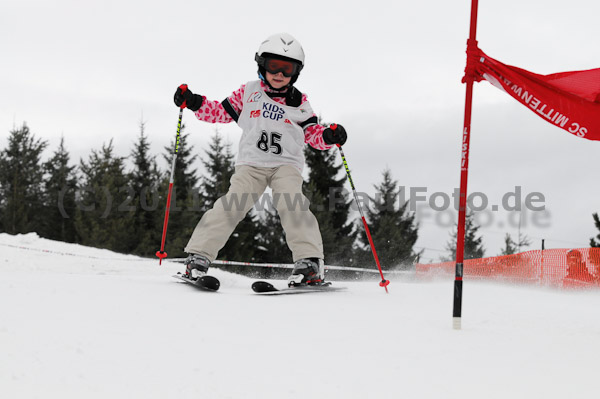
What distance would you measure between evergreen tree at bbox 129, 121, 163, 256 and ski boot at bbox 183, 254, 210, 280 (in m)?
26.9

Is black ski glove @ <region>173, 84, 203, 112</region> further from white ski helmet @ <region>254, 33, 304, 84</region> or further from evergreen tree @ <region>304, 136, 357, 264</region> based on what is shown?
evergreen tree @ <region>304, 136, 357, 264</region>

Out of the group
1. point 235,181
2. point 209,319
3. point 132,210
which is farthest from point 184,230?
point 209,319

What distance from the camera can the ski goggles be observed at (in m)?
4.84

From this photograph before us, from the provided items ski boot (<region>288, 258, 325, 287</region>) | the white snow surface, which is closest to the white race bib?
ski boot (<region>288, 258, 325, 287</region>)

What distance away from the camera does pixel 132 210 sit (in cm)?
3297

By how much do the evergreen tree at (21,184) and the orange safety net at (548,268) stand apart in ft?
102

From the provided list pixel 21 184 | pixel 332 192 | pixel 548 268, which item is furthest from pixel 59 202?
pixel 548 268

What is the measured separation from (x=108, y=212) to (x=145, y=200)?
2756 millimetres

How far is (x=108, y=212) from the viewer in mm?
31547

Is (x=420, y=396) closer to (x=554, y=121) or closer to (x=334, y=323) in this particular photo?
(x=334, y=323)

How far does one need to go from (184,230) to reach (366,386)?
94.6ft

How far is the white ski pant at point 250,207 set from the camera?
488 centimetres

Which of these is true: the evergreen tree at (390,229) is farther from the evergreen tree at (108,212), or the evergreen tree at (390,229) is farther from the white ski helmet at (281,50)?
the white ski helmet at (281,50)

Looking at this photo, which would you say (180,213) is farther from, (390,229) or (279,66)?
(279,66)
